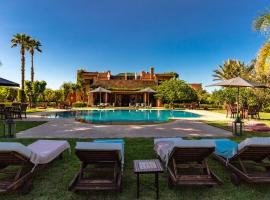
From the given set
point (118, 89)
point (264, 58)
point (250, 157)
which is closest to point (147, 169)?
point (250, 157)

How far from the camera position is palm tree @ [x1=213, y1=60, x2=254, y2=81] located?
3814 centimetres

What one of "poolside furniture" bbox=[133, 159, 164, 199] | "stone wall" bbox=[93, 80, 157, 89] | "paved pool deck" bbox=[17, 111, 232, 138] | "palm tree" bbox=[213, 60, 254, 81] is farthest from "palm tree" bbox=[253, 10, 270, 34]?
"palm tree" bbox=[213, 60, 254, 81]

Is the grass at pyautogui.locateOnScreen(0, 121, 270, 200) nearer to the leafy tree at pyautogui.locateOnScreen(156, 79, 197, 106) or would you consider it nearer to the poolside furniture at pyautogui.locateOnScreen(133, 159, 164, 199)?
the poolside furniture at pyautogui.locateOnScreen(133, 159, 164, 199)

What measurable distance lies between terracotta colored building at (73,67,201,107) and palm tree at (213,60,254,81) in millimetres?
10699

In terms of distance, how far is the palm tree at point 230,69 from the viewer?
38.1m

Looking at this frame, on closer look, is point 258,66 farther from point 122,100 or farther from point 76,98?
point 76,98

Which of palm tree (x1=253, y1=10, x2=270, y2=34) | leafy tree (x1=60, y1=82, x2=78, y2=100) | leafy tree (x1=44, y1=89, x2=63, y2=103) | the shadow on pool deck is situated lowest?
the shadow on pool deck

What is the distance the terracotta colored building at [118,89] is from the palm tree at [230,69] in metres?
10.7

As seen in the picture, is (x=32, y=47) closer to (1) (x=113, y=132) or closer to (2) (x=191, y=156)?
(1) (x=113, y=132)

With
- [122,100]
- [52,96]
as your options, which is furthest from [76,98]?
[122,100]

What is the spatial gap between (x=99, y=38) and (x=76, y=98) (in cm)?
1254

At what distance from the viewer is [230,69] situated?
39.5 metres

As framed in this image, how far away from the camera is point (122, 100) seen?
36500mm

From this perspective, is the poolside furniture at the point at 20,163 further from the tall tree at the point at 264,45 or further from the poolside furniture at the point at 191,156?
the tall tree at the point at 264,45
